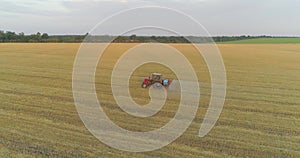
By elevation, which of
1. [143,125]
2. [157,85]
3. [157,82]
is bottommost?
[143,125]

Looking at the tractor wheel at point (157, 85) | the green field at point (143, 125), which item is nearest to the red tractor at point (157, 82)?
the tractor wheel at point (157, 85)

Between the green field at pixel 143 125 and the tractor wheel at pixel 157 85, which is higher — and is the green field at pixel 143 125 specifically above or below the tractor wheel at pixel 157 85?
below

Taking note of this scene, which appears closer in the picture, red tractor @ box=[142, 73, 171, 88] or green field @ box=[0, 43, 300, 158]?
green field @ box=[0, 43, 300, 158]

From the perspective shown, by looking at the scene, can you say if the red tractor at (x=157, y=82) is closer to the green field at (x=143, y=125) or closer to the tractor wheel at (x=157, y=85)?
the tractor wheel at (x=157, y=85)

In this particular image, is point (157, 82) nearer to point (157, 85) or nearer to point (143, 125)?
point (157, 85)

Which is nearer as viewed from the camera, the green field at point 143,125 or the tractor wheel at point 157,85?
the green field at point 143,125

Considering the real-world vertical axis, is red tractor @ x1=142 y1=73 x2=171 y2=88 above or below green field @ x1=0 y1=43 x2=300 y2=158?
above

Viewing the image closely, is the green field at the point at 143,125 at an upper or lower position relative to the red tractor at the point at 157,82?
lower

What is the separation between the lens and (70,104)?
9266 millimetres

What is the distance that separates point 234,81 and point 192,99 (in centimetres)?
548

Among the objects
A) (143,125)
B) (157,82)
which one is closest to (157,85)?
(157,82)

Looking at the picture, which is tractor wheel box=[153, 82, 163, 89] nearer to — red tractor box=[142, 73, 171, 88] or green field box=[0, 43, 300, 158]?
red tractor box=[142, 73, 171, 88]

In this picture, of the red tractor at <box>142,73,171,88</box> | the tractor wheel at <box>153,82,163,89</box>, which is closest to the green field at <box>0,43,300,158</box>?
the red tractor at <box>142,73,171,88</box>

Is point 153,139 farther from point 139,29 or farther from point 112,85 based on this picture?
point 112,85
